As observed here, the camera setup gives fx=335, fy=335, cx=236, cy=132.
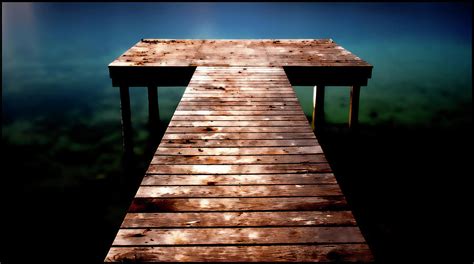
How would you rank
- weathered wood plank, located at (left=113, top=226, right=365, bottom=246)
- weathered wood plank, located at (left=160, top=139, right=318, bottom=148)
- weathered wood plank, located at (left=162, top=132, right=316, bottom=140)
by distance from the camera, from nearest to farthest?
weathered wood plank, located at (left=113, top=226, right=365, bottom=246)
weathered wood plank, located at (left=160, top=139, right=318, bottom=148)
weathered wood plank, located at (left=162, top=132, right=316, bottom=140)

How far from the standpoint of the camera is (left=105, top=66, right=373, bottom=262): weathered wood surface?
7.41 ft

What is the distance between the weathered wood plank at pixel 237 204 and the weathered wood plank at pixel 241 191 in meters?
0.06

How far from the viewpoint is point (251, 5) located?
178 ft

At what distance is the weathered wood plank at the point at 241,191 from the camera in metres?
2.86

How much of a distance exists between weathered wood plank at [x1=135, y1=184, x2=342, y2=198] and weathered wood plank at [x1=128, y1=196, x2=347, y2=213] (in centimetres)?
6

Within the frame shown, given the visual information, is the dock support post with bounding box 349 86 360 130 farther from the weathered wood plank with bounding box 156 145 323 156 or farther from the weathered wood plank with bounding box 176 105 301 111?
the weathered wood plank with bounding box 156 145 323 156

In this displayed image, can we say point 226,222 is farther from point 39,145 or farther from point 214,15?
point 214,15

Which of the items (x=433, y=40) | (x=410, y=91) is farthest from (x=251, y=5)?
(x=410, y=91)

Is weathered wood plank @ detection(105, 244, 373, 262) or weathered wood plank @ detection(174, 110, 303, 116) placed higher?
weathered wood plank @ detection(174, 110, 303, 116)

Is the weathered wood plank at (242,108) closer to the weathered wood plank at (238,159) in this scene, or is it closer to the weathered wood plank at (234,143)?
the weathered wood plank at (234,143)

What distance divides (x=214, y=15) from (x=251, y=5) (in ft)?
39.6

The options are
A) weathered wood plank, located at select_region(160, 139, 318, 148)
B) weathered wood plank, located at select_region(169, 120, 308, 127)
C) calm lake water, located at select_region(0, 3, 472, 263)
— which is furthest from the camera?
calm lake water, located at select_region(0, 3, 472, 263)

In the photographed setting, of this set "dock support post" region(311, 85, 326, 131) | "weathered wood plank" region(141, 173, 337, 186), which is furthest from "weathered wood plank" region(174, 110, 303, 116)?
"dock support post" region(311, 85, 326, 131)

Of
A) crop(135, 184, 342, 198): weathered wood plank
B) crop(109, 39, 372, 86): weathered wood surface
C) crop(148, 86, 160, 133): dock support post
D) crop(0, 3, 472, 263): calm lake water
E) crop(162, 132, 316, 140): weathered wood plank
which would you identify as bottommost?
crop(0, 3, 472, 263): calm lake water
